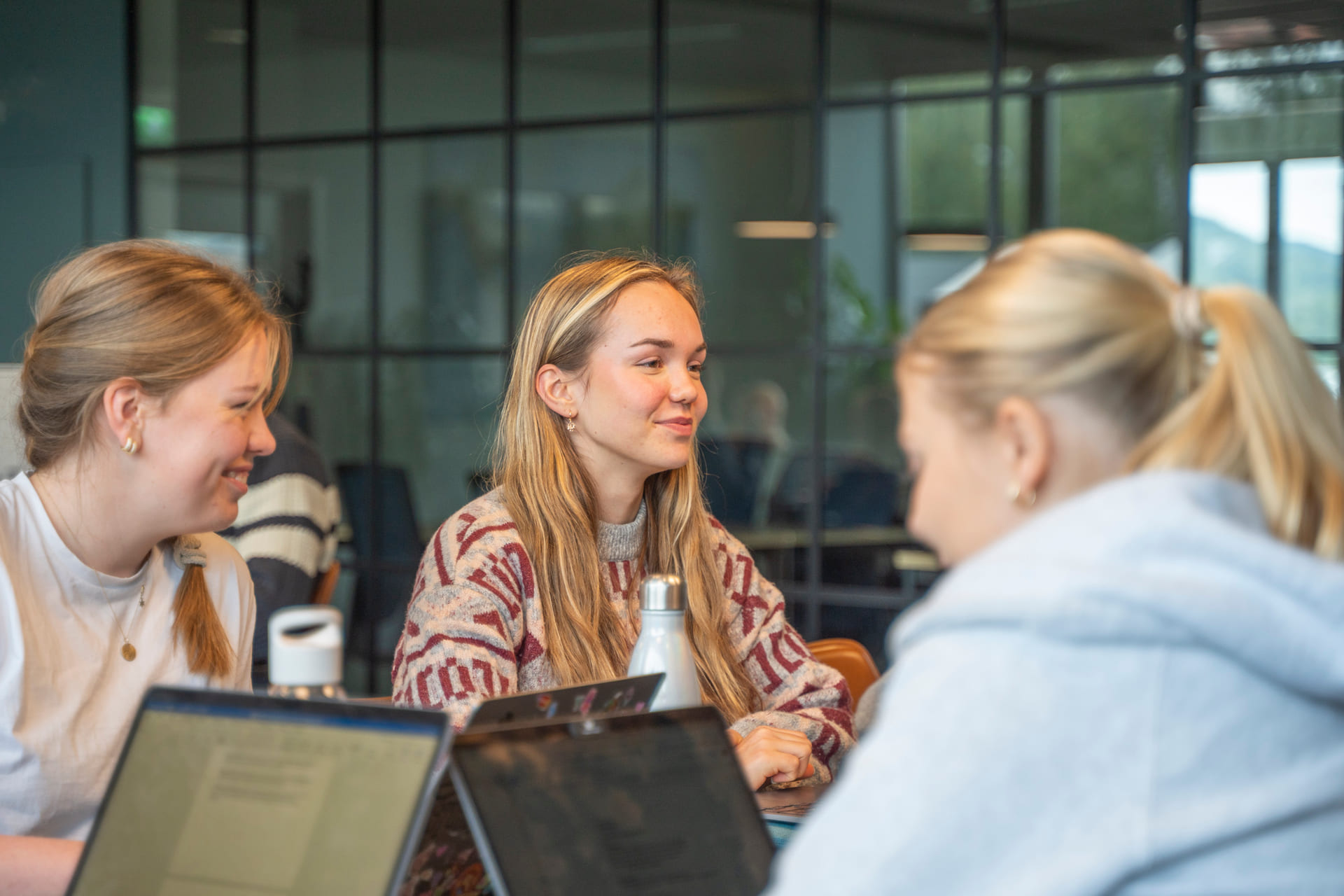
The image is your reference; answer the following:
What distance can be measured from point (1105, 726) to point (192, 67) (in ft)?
17.3

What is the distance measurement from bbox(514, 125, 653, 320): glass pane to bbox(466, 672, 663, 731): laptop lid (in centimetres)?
353

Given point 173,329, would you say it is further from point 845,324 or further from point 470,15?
point 470,15

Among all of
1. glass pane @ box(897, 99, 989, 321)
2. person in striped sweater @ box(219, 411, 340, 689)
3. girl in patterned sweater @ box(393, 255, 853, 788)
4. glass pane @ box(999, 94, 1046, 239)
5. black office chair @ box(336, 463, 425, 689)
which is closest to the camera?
girl in patterned sweater @ box(393, 255, 853, 788)

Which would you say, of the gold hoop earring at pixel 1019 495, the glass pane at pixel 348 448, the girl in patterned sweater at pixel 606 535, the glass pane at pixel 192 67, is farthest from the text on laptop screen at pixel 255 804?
the glass pane at pixel 192 67

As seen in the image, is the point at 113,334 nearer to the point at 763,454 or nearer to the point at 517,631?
the point at 517,631

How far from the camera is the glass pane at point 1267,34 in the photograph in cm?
370

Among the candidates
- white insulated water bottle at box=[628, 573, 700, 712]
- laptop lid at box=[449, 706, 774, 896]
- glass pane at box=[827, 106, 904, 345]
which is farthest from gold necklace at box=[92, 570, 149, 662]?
glass pane at box=[827, 106, 904, 345]

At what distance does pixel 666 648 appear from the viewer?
4.46 feet

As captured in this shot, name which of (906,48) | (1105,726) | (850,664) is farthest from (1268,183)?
(1105,726)

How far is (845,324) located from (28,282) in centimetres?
330

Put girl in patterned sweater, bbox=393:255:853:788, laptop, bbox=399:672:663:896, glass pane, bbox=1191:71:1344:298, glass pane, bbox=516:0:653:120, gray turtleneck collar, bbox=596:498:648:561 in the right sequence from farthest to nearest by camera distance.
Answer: glass pane, bbox=516:0:653:120 < glass pane, bbox=1191:71:1344:298 < gray turtleneck collar, bbox=596:498:648:561 < girl in patterned sweater, bbox=393:255:853:788 < laptop, bbox=399:672:663:896

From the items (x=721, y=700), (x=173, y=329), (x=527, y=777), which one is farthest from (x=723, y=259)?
(x=527, y=777)

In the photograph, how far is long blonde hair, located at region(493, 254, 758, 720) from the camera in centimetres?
178

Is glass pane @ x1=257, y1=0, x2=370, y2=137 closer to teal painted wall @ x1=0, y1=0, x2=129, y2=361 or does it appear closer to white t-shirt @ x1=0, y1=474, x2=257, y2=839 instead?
teal painted wall @ x1=0, y1=0, x2=129, y2=361
